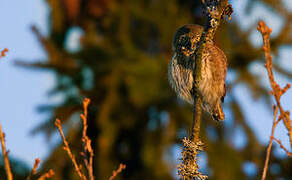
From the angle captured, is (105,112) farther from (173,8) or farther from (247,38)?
(247,38)

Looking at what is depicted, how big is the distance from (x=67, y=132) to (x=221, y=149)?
2.47 metres

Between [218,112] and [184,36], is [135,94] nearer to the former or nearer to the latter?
[218,112]

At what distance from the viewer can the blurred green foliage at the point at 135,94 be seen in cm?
650

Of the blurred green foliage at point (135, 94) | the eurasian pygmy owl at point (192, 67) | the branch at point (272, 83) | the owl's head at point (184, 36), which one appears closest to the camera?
the branch at point (272, 83)

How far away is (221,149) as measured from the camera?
6672 millimetres

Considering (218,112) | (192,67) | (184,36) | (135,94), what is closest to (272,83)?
(192,67)

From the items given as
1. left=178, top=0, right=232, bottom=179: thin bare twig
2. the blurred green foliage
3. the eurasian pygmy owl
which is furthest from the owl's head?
the blurred green foliage

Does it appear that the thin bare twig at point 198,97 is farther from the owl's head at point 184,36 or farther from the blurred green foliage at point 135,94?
the blurred green foliage at point 135,94

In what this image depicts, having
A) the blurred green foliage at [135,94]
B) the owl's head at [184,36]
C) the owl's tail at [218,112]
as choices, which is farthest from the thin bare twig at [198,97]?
the blurred green foliage at [135,94]

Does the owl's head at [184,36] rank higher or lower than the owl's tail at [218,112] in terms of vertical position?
higher

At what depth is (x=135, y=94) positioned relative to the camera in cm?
630

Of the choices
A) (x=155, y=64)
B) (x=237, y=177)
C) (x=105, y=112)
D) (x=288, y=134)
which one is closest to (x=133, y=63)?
(x=155, y=64)

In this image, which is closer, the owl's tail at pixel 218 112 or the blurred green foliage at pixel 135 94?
the owl's tail at pixel 218 112

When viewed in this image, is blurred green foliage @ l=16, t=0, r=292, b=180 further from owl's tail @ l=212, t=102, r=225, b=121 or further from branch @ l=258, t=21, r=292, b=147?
branch @ l=258, t=21, r=292, b=147
